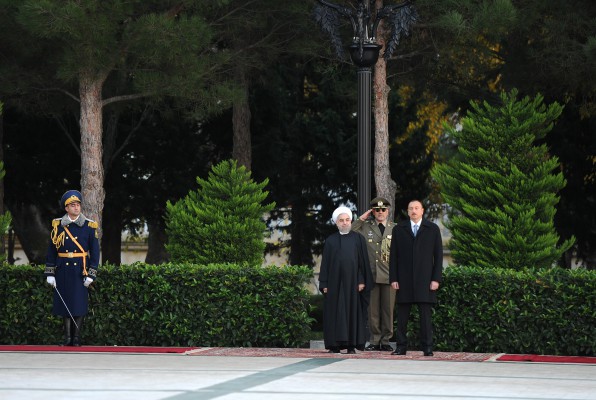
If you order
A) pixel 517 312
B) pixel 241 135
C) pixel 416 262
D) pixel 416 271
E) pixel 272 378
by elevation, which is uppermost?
pixel 241 135

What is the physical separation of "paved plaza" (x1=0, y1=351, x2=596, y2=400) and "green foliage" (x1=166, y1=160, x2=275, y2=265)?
5939 mm

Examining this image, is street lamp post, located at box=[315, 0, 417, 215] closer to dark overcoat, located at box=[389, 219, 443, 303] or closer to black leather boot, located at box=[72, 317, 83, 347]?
dark overcoat, located at box=[389, 219, 443, 303]

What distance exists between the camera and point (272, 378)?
12133 millimetres

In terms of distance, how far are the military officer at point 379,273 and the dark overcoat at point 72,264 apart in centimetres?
319

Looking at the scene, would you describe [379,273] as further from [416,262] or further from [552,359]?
[552,359]

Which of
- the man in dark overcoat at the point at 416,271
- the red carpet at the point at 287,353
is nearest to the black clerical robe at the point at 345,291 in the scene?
the red carpet at the point at 287,353

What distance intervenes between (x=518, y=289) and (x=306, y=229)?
709 inches

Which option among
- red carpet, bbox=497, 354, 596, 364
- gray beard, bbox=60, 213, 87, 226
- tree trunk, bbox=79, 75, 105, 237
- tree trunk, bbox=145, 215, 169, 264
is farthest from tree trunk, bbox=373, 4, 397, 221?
tree trunk, bbox=145, 215, 169, 264

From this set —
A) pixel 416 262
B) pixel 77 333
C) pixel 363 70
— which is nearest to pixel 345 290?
pixel 416 262

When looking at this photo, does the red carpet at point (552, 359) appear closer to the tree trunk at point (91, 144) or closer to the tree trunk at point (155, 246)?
the tree trunk at point (91, 144)

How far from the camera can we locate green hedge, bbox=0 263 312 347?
16188 mm

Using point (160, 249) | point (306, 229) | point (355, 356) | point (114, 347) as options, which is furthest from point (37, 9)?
point (160, 249)

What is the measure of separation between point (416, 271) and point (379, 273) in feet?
2.93

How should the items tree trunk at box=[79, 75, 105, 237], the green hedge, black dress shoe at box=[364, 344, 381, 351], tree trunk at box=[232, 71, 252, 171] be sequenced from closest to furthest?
1. black dress shoe at box=[364, 344, 381, 351]
2. the green hedge
3. tree trunk at box=[79, 75, 105, 237]
4. tree trunk at box=[232, 71, 252, 171]
